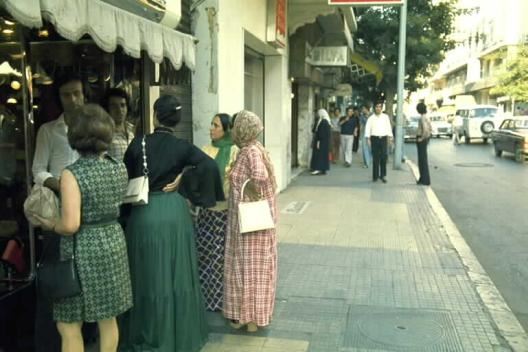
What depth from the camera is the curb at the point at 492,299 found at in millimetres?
4562

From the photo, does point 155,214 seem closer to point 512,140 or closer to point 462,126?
point 512,140

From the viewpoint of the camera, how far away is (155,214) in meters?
3.78

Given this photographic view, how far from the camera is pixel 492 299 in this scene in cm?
546

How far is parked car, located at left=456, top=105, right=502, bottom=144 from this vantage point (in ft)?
98.2

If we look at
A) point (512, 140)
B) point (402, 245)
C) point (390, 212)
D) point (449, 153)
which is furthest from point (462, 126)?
point (402, 245)

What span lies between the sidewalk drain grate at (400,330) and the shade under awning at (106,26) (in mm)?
2595

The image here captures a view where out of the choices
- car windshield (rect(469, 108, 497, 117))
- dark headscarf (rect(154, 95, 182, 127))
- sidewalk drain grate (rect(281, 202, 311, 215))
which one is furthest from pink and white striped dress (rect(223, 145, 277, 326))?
car windshield (rect(469, 108, 497, 117))

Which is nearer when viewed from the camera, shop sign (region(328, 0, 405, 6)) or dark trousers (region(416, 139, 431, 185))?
shop sign (region(328, 0, 405, 6))

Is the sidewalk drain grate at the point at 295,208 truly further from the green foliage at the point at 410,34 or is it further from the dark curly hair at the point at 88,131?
the green foliage at the point at 410,34

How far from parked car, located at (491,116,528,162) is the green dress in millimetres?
18750

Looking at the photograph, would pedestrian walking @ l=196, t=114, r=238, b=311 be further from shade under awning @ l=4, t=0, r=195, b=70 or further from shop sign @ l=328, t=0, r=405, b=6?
shop sign @ l=328, t=0, r=405, b=6

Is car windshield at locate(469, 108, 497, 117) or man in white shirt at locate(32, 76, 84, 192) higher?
car windshield at locate(469, 108, 497, 117)

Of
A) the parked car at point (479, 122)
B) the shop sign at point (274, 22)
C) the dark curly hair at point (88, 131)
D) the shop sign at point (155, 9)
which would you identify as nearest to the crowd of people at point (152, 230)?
the dark curly hair at point (88, 131)

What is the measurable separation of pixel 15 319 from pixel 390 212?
23.4 ft
